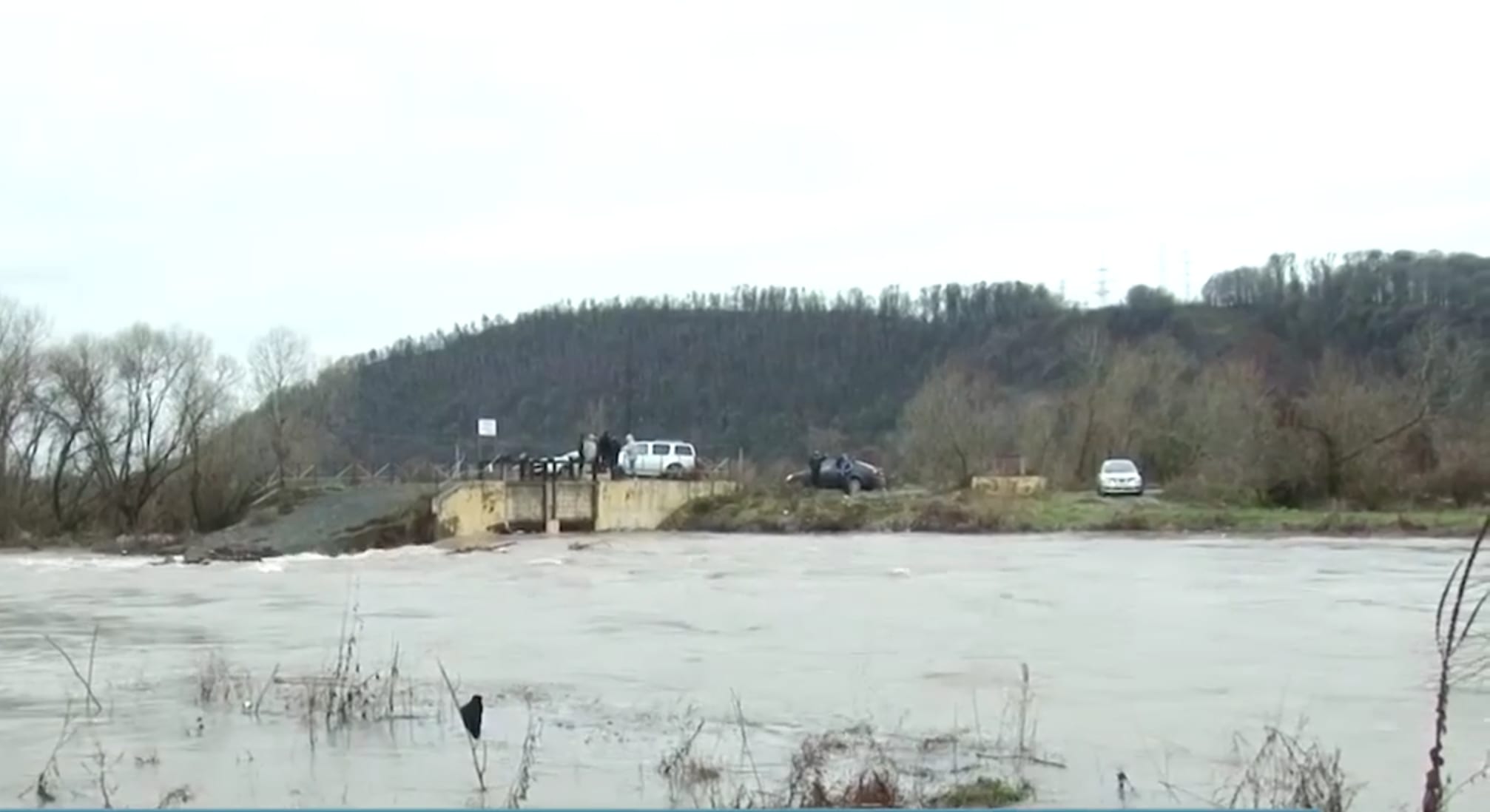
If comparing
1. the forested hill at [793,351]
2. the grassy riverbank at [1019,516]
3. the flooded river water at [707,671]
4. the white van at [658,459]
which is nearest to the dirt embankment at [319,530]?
the flooded river water at [707,671]

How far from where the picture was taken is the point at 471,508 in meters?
50.4

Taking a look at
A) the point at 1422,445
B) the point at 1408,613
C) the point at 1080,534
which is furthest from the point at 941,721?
the point at 1422,445

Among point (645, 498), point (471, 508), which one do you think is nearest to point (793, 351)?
point (645, 498)

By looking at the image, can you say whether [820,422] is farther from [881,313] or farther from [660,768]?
[660,768]

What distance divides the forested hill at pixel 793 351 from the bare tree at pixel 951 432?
25.0 m

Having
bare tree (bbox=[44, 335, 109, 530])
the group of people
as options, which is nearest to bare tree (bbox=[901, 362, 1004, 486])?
the group of people

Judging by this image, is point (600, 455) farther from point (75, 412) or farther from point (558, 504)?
point (75, 412)

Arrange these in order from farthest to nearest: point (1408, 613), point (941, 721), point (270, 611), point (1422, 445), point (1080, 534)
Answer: point (1422, 445) < point (1080, 534) < point (270, 611) < point (1408, 613) < point (941, 721)

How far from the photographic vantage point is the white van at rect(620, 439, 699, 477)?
61.0 m

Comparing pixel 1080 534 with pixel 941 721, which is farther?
pixel 1080 534

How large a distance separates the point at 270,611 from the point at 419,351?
355ft

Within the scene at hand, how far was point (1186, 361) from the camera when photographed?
93.5 m

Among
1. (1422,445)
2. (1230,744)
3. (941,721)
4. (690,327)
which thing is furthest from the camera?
(690,327)

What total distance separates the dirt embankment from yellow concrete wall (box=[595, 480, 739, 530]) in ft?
22.6
